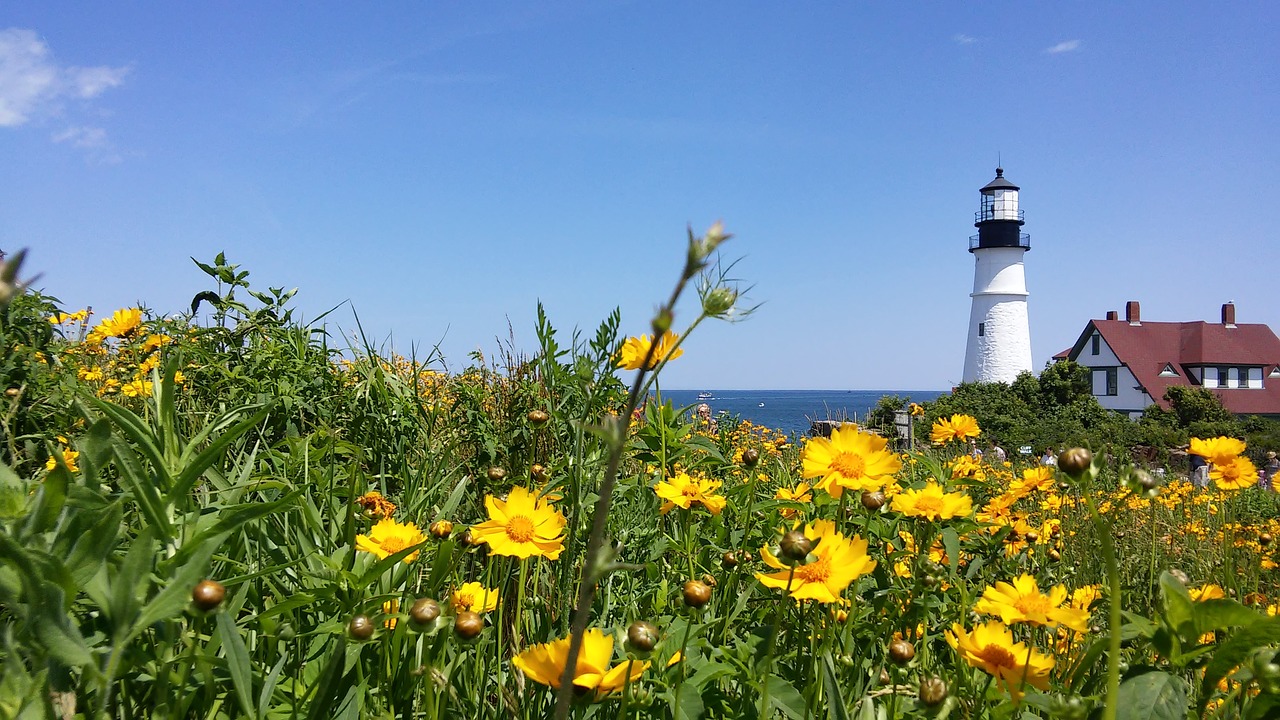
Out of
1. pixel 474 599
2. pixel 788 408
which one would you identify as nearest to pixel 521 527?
pixel 474 599

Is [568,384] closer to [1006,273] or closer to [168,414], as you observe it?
[168,414]

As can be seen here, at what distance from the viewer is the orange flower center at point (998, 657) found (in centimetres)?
101

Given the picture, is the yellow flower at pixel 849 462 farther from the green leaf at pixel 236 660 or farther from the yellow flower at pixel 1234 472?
the yellow flower at pixel 1234 472

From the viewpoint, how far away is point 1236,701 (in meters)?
1.29

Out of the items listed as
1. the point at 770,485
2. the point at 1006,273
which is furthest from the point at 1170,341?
the point at 770,485

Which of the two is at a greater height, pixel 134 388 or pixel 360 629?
pixel 134 388

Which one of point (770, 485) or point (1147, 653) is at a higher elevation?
point (770, 485)

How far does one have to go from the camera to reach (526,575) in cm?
137

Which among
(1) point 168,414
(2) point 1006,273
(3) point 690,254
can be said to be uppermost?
(2) point 1006,273

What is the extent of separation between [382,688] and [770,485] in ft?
4.55

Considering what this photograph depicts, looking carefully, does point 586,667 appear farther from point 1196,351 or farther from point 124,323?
point 1196,351

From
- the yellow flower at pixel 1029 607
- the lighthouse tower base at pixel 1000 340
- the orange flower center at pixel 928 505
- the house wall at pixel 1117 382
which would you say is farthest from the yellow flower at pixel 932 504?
the lighthouse tower base at pixel 1000 340

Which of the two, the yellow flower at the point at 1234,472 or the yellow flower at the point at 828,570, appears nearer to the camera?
the yellow flower at the point at 828,570

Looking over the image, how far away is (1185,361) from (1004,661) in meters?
34.7
